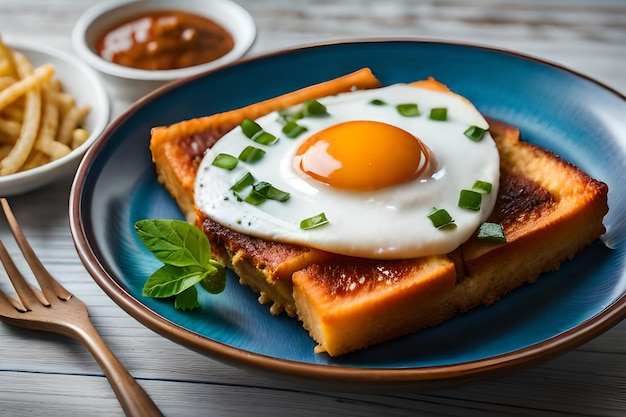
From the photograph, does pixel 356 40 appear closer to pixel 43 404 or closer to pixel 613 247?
pixel 613 247

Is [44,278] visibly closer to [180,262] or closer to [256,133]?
[180,262]

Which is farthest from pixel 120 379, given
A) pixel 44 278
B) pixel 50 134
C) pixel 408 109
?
pixel 408 109

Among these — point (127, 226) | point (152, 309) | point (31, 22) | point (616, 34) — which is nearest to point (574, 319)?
point (152, 309)

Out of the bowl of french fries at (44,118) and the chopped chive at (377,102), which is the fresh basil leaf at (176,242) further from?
the chopped chive at (377,102)

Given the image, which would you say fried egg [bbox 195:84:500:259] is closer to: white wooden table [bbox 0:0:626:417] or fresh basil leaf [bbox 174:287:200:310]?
fresh basil leaf [bbox 174:287:200:310]

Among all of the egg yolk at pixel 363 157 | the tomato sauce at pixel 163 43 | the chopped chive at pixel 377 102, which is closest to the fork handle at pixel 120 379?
the egg yolk at pixel 363 157

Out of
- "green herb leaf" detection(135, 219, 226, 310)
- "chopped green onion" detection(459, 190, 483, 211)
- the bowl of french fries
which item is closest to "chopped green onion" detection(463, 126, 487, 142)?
"chopped green onion" detection(459, 190, 483, 211)
